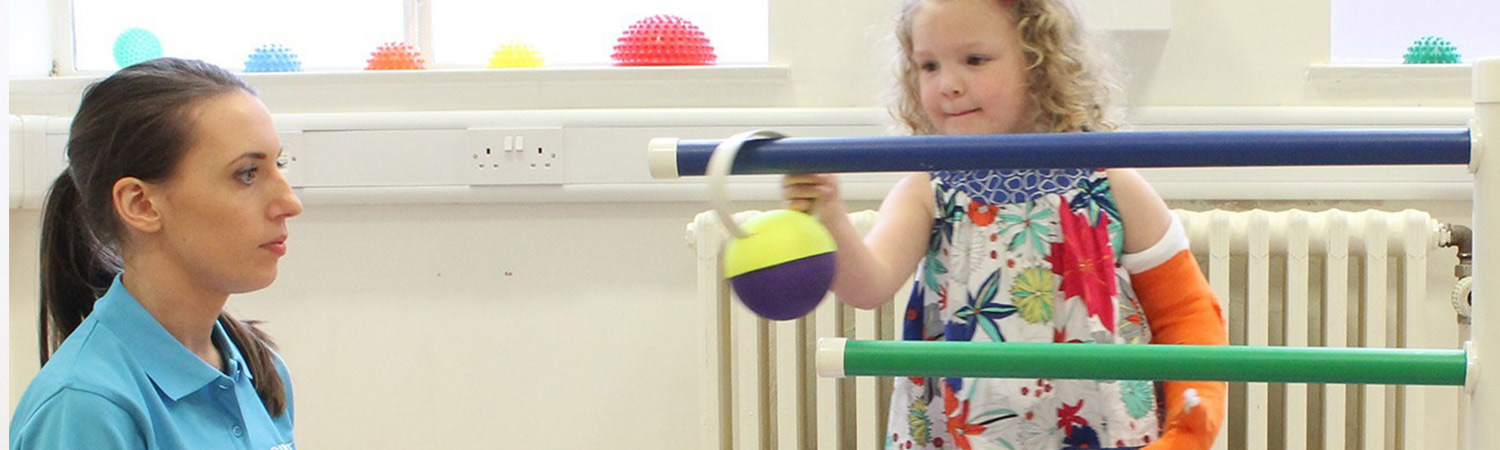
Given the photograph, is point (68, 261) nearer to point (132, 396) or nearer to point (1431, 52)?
point (132, 396)

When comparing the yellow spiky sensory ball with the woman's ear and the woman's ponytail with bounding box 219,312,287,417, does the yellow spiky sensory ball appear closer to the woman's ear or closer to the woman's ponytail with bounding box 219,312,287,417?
the woman's ponytail with bounding box 219,312,287,417

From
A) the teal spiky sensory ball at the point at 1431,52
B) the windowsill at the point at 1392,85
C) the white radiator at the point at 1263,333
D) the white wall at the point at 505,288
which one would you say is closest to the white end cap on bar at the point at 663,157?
the white radiator at the point at 1263,333

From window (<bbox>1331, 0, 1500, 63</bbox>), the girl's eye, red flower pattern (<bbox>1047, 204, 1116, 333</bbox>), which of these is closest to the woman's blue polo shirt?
the girl's eye

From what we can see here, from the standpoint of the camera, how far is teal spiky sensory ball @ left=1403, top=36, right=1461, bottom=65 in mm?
1816

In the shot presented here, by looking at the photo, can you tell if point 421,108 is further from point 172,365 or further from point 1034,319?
point 1034,319

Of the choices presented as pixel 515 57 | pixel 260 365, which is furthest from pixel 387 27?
pixel 260 365

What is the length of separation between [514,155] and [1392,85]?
109cm

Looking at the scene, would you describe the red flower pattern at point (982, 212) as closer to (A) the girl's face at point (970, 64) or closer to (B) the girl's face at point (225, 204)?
(A) the girl's face at point (970, 64)

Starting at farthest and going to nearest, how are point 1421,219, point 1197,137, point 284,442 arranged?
point 1421,219 < point 284,442 < point 1197,137

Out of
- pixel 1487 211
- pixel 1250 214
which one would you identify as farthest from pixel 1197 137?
pixel 1250 214

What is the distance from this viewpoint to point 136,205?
1.17 m

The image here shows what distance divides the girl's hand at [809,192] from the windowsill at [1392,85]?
100 cm

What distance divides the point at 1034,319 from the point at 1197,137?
322mm

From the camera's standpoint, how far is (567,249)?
193 centimetres
